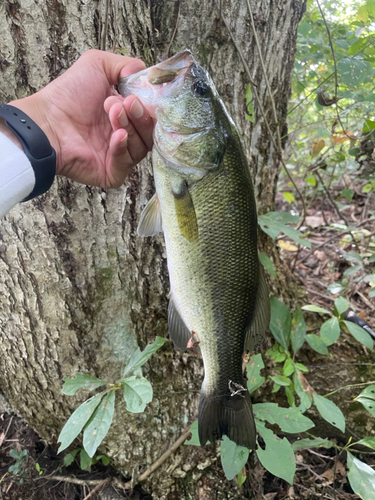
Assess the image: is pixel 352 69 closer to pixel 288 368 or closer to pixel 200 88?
pixel 200 88

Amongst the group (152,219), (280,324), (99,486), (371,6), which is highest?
(371,6)

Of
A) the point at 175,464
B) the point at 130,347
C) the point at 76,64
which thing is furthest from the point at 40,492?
the point at 76,64

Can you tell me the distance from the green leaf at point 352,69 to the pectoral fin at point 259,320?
72.1 inches

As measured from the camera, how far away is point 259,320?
1528mm

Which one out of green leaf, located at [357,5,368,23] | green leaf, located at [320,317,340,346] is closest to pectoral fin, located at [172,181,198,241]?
green leaf, located at [320,317,340,346]

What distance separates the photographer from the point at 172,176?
4.43 feet

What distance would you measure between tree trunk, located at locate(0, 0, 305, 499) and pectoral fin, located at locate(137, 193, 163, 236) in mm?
327

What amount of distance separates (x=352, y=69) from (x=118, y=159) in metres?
2.03

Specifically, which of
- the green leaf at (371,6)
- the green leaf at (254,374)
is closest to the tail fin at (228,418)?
the green leaf at (254,374)

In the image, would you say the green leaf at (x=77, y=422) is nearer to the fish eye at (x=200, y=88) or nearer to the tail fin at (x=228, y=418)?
the tail fin at (x=228, y=418)

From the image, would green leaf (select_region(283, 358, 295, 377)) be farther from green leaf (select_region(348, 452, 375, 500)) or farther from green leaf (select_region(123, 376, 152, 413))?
green leaf (select_region(123, 376, 152, 413))

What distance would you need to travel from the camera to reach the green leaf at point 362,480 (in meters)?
1.61

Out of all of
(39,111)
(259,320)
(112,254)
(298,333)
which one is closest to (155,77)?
(39,111)

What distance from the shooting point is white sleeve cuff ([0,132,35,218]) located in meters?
1.28
